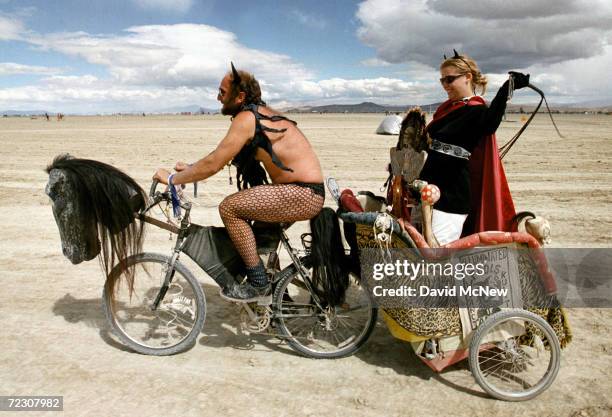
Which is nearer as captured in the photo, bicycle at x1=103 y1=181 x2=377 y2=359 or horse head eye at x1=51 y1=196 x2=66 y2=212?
horse head eye at x1=51 y1=196 x2=66 y2=212

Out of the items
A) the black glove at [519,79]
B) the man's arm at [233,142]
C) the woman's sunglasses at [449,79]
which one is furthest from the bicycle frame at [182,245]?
the black glove at [519,79]

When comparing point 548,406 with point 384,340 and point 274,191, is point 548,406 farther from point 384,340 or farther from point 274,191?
point 274,191

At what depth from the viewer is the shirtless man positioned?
344cm

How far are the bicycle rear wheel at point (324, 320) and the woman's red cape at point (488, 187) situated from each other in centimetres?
112

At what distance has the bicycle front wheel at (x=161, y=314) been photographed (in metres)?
3.96

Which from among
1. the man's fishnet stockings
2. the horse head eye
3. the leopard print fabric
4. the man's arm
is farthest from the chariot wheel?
the horse head eye

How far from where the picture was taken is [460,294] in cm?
346

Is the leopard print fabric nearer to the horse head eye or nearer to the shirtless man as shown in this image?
the shirtless man

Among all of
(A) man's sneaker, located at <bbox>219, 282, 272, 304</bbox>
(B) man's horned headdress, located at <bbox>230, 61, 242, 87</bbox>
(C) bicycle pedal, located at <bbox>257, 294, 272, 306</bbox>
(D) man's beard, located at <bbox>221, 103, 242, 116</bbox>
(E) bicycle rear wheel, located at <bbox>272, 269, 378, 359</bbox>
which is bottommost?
(E) bicycle rear wheel, located at <bbox>272, 269, 378, 359</bbox>

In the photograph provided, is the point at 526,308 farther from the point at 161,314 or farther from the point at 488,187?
the point at 161,314

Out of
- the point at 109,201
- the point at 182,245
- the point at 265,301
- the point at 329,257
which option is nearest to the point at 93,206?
the point at 109,201

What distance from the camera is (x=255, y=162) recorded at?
12.5ft

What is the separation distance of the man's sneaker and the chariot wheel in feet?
5.18

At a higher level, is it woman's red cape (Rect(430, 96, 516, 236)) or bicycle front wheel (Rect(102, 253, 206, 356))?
woman's red cape (Rect(430, 96, 516, 236))
